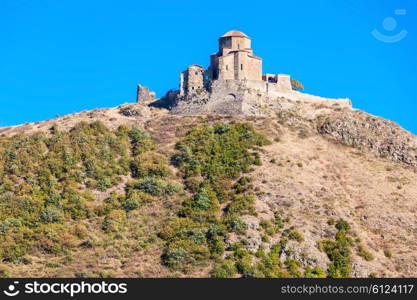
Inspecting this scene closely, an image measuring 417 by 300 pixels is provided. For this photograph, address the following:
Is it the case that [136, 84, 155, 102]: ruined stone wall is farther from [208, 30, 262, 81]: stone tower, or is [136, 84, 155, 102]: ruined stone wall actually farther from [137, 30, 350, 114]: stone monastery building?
[208, 30, 262, 81]: stone tower

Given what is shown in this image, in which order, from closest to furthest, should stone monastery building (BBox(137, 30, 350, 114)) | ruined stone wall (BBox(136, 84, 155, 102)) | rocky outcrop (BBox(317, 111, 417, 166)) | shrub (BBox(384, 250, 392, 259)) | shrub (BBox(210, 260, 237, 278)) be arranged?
shrub (BBox(210, 260, 237, 278))
shrub (BBox(384, 250, 392, 259))
rocky outcrop (BBox(317, 111, 417, 166))
stone monastery building (BBox(137, 30, 350, 114))
ruined stone wall (BBox(136, 84, 155, 102))

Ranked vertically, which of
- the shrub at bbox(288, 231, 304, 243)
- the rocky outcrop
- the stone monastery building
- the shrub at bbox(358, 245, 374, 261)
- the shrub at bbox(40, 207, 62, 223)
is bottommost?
the shrub at bbox(358, 245, 374, 261)

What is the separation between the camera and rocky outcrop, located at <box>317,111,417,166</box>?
100m

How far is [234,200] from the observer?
286 ft

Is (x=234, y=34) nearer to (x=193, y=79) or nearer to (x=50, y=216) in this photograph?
(x=193, y=79)

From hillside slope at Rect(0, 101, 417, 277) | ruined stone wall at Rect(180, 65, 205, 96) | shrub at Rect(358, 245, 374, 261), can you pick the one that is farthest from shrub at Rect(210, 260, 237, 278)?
ruined stone wall at Rect(180, 65, 205, 96)

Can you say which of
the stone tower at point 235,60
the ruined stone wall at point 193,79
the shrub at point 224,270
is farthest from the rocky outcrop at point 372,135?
the shrub at point 224,270

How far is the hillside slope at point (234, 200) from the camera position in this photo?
79438 millimetres

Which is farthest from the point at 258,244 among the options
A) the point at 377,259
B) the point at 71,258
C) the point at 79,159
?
the point at 79,159

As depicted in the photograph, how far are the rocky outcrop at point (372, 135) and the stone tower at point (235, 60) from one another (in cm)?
1014

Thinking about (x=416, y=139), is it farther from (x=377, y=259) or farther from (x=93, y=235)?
(x=93, y=235)

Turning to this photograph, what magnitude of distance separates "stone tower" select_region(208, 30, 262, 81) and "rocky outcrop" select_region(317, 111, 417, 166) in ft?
33.3

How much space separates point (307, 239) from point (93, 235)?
19.5m

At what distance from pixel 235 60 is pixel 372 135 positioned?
17811 millimetres
